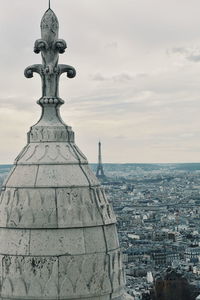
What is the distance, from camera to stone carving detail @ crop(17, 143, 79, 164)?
16.9 feet

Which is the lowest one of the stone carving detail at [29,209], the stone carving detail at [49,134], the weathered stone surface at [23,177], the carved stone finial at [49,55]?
the stone carving detail at [29,209]

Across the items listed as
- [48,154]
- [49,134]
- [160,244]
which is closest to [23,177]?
[48,154]

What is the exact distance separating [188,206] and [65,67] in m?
156

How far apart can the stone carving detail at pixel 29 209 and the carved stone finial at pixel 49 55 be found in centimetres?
65

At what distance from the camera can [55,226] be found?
16.2ft

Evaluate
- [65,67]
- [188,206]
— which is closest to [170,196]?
[188,206]

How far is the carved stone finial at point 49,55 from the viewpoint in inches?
210

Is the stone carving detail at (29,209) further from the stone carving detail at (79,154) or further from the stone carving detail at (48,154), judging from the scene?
the stone carving detail at (79,154)

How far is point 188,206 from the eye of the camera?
16038 cm

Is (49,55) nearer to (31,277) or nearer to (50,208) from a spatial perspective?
(50,208)

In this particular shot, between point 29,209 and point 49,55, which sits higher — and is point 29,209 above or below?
below

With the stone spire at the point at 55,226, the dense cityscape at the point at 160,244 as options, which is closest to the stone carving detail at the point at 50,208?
the stone spire at the point at 55,226

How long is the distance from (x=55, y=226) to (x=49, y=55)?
1.10 m

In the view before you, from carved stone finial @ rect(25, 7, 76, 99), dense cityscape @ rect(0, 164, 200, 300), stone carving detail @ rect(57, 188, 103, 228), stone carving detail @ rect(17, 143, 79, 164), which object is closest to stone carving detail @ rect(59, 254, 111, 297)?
stone carving detail @ rect(57, 188, 103, 228)
